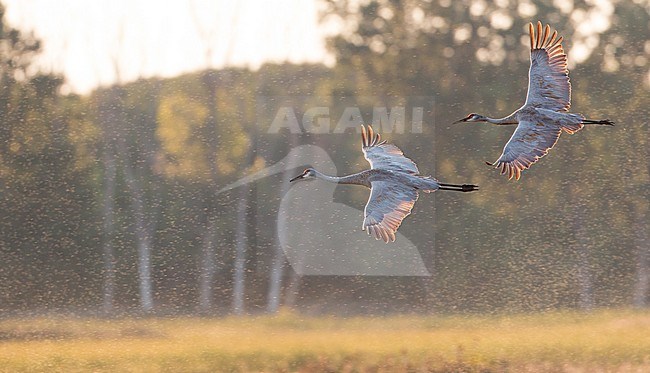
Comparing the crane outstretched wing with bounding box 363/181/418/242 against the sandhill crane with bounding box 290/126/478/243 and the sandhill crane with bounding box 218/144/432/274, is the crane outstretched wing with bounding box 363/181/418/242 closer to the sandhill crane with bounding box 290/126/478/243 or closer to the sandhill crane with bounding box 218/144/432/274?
the sandhill crane with bounding box 290/126/478/243

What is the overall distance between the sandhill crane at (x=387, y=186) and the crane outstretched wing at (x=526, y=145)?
32 centimetres

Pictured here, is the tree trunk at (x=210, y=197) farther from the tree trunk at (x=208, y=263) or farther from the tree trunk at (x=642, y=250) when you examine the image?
the tree trunk at (x=642, y=250)

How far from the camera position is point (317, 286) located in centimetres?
1698

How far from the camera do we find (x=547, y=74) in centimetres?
981

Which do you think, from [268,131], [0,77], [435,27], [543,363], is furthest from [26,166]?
[543,363]

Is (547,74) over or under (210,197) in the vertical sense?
over

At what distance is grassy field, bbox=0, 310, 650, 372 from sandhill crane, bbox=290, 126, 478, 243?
4.11 m

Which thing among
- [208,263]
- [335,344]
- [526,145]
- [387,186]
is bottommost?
[335,344]

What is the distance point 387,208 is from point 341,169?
25.6 ft

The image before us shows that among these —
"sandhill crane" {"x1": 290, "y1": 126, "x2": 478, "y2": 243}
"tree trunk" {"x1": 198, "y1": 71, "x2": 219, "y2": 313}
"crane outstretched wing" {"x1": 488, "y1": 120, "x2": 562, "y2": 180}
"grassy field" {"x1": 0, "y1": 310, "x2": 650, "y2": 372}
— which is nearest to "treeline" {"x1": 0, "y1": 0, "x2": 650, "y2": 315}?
"tree trunk" {"x1": 198, "y1": 71, "x2": 219, "y2": 313}

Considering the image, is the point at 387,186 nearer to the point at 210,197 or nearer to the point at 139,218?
the point at 210,197

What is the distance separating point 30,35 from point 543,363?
830cm

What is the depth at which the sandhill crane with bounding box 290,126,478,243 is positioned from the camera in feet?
30.3

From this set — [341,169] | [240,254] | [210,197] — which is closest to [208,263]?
[240,254]
